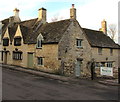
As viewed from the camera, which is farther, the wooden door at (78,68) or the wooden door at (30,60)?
the wooden door at (30,60)

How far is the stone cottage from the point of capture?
24.0 meters

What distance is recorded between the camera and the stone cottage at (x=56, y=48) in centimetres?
2403

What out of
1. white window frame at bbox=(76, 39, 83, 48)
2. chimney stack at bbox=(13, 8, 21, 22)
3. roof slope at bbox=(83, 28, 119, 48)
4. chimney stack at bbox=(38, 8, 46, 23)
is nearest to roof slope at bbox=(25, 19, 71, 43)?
chimney stack at bbox=(38, 8, 46, 23)

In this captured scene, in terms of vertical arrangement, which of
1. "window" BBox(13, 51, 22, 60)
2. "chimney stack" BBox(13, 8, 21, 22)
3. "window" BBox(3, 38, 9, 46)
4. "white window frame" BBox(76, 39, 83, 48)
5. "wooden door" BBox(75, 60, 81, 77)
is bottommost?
"wooden door" BBox(75, 60, 81, 77)

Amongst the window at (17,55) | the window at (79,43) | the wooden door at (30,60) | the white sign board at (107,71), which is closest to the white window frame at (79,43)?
the window at (79,43)

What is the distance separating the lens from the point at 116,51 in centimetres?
3578

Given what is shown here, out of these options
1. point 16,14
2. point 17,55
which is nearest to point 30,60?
point 17,55

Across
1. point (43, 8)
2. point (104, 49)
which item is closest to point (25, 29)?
point (43, 8)

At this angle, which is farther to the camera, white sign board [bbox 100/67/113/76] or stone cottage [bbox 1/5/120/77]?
stone cottage [bbox 1/5/120/77]

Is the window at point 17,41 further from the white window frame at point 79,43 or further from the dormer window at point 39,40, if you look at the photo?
the white window frame at point 79,43

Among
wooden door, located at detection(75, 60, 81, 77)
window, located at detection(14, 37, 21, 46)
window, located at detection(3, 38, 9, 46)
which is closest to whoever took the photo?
wooden door, located at detection(75, 60, 81, 77)

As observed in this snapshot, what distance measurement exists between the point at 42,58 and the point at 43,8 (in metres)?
10.3

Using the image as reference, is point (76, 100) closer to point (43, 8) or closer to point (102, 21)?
point (43, 8)

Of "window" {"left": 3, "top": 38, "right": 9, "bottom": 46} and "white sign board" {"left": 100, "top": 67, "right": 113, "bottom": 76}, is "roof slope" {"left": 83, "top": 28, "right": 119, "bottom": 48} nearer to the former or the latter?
"white sign board" {"left": 100, "top": 67, "right": 113, "bottom": 76}
